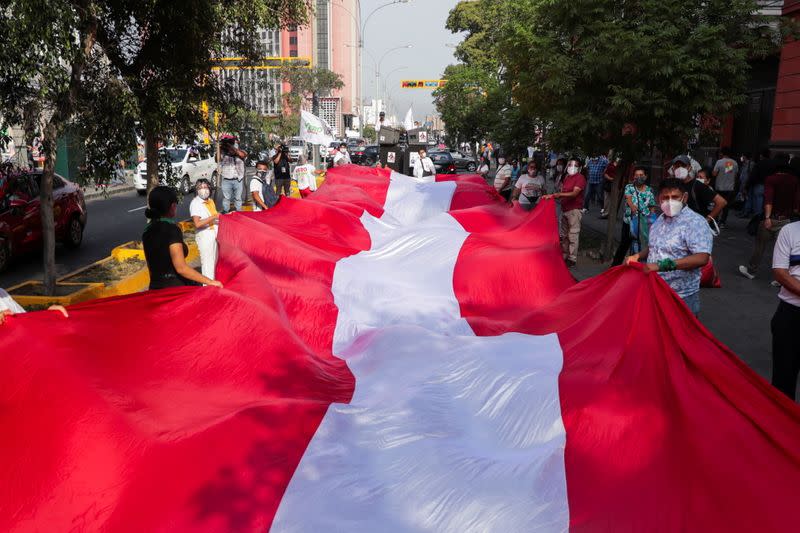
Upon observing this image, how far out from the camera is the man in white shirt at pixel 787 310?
5.02m

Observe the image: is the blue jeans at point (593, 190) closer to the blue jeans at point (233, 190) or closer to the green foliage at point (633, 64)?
the green foliage at point (633, 64)

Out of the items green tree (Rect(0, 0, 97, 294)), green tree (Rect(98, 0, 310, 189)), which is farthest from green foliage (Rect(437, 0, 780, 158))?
green tree (Rect(0, 0, 97, 294))

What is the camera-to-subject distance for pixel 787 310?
5.17 meters

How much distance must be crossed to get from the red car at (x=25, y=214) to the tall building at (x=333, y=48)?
396 ft

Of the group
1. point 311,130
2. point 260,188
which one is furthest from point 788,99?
point 260,188

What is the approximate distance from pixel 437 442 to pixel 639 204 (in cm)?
673

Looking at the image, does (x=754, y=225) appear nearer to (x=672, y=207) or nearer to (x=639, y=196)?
(x=639, y=196)

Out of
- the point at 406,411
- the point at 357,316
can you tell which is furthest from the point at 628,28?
the point at 406,411

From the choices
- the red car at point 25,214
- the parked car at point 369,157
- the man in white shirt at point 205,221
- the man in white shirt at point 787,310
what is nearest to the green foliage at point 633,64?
the man in white shirt at point 205,221

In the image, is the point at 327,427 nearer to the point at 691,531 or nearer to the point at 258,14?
the point at 691,531

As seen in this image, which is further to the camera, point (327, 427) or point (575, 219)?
point (575, 219)

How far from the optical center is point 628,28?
1152cm

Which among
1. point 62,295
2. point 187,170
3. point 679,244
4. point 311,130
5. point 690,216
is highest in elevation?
point 311,130

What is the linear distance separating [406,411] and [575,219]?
802cm
